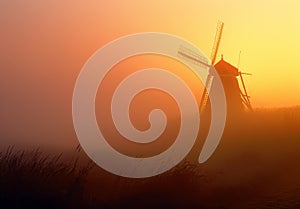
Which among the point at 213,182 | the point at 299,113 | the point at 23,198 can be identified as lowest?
the point at 23,198

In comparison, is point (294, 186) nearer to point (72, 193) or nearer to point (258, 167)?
point (258, 167)

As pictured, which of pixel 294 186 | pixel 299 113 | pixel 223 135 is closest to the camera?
pixel 294 186

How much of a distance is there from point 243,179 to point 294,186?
5.16 feet

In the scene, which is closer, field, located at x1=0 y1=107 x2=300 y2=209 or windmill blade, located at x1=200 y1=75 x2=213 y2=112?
field, located at x1=0 y1=107 x2=300 y2=209

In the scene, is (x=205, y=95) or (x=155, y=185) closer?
(x=155, y=185)

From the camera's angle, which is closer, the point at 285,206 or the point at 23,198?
the point at 23,198

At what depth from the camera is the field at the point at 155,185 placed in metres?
11.5

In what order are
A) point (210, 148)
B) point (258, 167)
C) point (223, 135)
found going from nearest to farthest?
point (258, 167), point (210, 148), point (223, 135)

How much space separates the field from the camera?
1148 centimetres

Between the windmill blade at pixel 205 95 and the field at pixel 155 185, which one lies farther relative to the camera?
the windmill blade at pixel 205 95

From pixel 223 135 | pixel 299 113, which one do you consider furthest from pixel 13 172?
pixel 299 113

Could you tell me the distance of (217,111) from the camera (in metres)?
29.1

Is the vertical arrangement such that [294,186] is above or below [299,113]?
below

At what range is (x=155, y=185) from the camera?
1321cm
